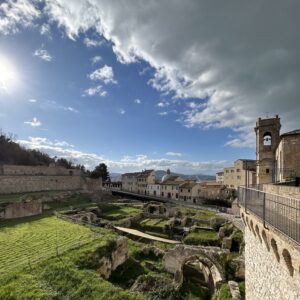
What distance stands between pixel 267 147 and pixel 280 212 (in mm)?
16877

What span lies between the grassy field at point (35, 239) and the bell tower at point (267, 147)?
1590 centimetres

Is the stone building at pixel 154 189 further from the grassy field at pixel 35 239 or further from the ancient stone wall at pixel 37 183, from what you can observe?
the grassy field at pixel 35 239

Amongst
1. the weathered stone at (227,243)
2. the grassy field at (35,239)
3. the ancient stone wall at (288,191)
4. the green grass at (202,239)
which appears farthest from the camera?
Answer: the green grass at (202,239)

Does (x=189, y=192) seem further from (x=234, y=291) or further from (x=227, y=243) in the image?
(x=234, y=291)

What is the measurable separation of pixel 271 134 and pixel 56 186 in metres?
50.4

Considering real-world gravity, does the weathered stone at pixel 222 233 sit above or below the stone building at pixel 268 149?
below

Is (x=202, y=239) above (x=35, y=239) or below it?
below

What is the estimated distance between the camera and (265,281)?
7.34m

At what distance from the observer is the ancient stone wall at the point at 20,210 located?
2897cm

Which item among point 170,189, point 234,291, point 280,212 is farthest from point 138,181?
point 280,212

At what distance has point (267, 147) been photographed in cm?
2094

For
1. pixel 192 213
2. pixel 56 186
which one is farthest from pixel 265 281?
pixel 56 186

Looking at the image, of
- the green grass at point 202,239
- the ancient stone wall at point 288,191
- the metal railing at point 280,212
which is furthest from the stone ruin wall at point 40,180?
the metal railing at point 280,212

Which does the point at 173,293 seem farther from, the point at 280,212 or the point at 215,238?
the point at 215,238
